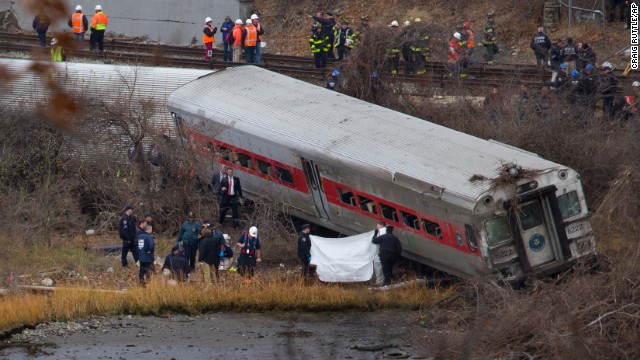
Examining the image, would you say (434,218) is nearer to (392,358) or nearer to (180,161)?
(392,358)

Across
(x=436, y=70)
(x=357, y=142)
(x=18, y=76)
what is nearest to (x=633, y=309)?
(x=357, y=142)

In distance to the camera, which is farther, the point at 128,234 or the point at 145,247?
the point at 128,234

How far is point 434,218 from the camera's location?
20.8 metres

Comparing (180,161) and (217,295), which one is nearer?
(217,295)

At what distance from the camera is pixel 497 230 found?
20.1 m

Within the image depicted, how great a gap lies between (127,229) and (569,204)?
814 centimetres

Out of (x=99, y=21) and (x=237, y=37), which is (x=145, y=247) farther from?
(x=237, y=37)

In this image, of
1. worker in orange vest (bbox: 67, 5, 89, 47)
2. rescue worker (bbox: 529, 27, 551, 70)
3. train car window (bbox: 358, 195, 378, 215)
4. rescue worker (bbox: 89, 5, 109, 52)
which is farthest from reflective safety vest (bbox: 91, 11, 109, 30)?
train car window (bbox: 358, 195, 378, 215)

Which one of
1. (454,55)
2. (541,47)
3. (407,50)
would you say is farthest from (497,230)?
(541,47)

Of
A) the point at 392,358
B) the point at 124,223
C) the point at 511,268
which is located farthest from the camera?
the point at 124,223

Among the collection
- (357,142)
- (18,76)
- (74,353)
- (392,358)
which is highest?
(18,76)

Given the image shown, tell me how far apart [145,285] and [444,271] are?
535 centimetres

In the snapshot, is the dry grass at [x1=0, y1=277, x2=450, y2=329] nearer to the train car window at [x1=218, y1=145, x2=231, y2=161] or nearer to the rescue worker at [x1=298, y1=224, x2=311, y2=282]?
the rescue worker at [x1=298, y1=224, x2=311, y2=282]

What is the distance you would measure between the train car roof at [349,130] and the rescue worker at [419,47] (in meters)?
3.86
